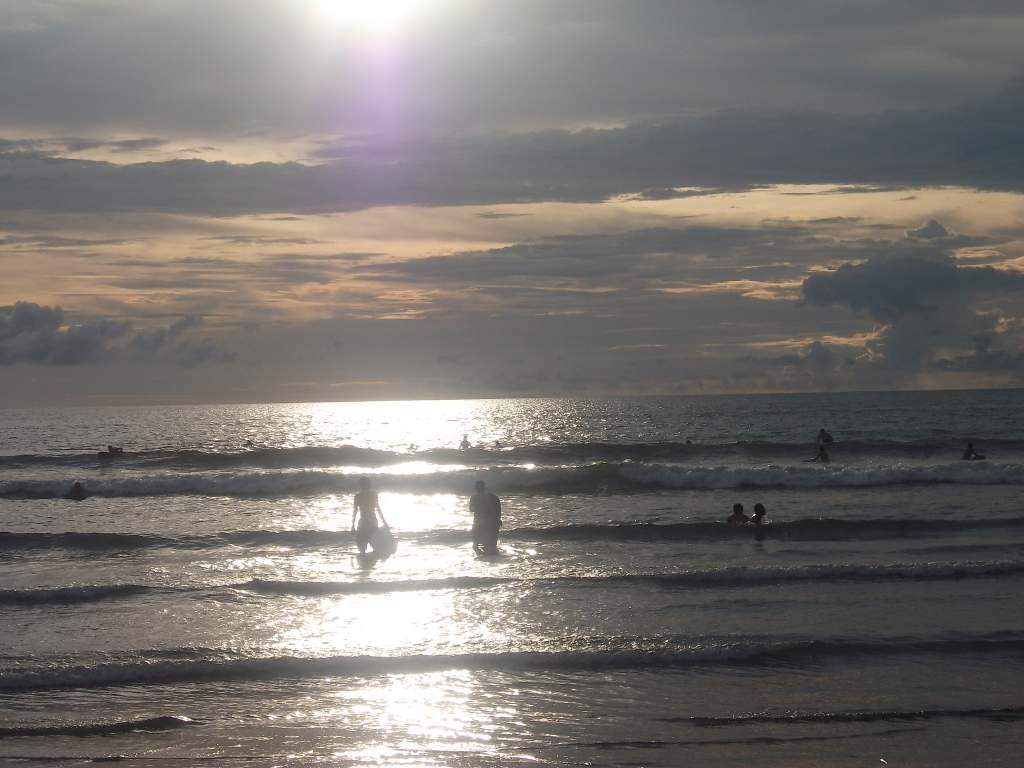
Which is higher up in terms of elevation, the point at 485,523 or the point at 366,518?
the point at 366,518

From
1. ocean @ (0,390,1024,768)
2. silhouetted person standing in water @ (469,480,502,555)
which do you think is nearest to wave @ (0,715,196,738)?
ocean @ (0,390,1024,768)

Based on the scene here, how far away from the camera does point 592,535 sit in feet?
72.6

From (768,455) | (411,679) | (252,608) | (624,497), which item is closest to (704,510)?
(624,497)

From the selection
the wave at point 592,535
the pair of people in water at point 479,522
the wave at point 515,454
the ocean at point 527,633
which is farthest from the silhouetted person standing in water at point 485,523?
the wave at point 515,454

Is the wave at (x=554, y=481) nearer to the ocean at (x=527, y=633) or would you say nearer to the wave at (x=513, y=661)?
the ocean at (x=527, y=633)

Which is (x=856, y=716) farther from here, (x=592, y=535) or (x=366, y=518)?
(x=592, y=535)

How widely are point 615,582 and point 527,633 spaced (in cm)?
363

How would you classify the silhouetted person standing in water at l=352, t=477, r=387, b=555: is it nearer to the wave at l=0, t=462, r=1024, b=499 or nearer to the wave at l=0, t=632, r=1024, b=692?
the wave at l=0, t=632, r=1024, b=692

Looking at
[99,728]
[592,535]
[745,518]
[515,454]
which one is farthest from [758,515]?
[515,454]

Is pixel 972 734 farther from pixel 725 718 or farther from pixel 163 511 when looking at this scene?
pixel 163 511

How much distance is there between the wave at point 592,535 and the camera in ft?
71.0

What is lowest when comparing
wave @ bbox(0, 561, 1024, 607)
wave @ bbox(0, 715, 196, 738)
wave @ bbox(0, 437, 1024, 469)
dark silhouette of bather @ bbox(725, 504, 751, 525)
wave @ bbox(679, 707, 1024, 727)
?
wave @ bbox(0, 715, 196, 738)

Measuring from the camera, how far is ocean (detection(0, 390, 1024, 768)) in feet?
29.5

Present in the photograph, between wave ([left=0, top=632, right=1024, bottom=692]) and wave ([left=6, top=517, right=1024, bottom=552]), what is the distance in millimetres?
9353
